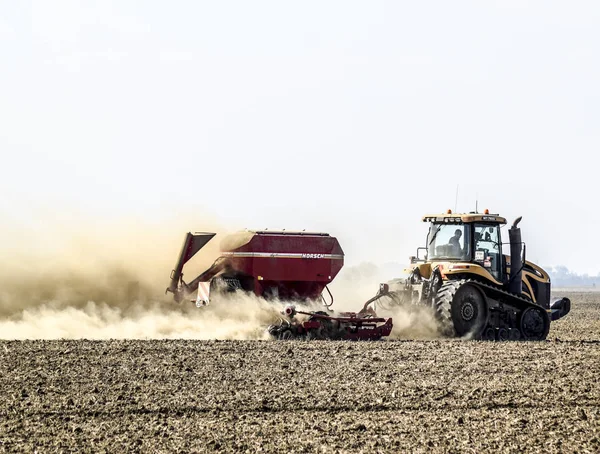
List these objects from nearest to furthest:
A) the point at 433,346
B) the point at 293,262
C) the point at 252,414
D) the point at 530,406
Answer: the point at 252,414 < the point at 530,406 < the point at 433,346 < the point at 293,262

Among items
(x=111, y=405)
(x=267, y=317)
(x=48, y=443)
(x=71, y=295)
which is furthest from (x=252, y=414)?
(x=71, y=295)

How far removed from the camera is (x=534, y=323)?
21.7 metres

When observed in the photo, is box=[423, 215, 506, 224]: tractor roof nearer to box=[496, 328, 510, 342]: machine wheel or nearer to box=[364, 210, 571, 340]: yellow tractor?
box=[364, 210, 571, 340]: yellow tractor

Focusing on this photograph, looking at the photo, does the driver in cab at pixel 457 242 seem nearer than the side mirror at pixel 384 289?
Yes

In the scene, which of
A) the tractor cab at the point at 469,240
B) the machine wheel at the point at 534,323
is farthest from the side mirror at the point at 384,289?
the machine wheel at the point at 534,323

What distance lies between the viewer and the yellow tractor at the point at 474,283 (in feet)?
67.8

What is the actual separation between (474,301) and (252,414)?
10.2 m

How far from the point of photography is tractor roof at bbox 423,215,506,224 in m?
20.9

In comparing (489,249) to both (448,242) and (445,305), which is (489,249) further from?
(445,305)

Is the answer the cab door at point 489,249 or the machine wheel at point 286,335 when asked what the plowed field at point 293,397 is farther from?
the cab door at point 489,249

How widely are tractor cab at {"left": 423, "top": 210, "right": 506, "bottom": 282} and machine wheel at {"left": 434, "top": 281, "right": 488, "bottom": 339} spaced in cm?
76

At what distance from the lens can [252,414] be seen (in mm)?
11625

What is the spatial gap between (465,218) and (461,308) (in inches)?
79.5

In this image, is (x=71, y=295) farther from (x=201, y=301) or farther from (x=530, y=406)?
(x=530, y=406)
